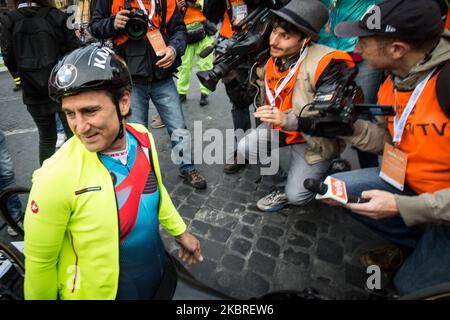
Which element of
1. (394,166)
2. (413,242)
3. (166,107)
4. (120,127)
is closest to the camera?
(120,127)

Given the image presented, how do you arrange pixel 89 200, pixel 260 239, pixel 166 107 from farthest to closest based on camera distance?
pixel 166 107 < pixel 260 239 < pixel 89 200

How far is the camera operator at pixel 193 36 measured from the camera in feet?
17.6

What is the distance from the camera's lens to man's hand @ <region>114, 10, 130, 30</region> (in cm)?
289

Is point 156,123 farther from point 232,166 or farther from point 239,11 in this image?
point 239,11

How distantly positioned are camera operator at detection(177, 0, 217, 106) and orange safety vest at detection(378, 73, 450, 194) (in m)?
3.55

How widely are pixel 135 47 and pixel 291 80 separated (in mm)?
1691

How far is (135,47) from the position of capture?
3184mm

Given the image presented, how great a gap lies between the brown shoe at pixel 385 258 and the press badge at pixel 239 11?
291 cm

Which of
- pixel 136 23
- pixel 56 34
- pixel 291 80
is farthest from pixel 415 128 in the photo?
pixel 56 34

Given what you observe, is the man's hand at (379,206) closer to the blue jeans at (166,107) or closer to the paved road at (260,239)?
the paved road at (260,239)

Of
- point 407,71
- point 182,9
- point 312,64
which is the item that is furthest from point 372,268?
point 182,9

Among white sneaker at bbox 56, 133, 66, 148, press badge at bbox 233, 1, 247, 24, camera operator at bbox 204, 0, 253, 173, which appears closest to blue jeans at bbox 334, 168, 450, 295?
camera operator at bbox 204, 0, 253, 173
